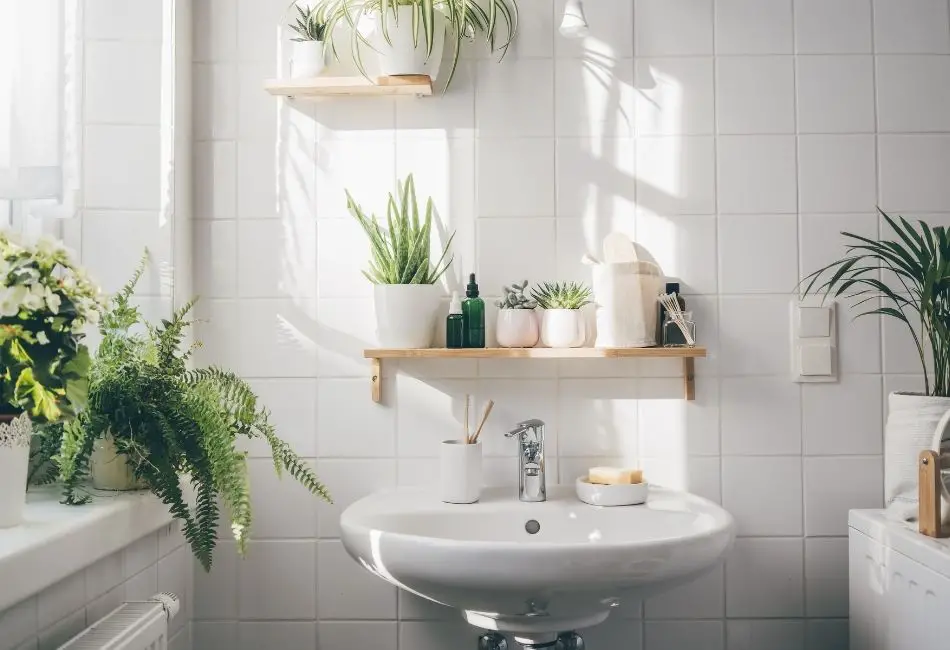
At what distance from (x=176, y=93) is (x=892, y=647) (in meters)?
1.77

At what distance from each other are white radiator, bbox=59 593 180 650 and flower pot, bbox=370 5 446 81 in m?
1.11

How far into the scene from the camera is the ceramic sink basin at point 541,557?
129cm

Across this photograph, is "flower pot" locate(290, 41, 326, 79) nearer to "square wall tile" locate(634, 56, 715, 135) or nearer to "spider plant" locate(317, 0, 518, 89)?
"spider plant" locate(317, 0, 518, 89)

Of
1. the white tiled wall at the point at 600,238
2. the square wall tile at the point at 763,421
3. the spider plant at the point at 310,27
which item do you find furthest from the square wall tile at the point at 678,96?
the spider plant at the point at 310,27

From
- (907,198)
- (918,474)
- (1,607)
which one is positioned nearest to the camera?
(1,607)

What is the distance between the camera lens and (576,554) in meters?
1.29

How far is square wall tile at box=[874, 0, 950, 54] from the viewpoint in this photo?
178 cm

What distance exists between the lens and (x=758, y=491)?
1.77 meters

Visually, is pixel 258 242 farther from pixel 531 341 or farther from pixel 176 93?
pixel 531 341

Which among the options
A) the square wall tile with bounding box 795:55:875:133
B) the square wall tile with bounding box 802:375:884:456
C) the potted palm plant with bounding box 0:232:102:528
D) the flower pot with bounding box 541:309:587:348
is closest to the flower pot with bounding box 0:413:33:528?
the potted palm plant with bounding box 0:232:102:528

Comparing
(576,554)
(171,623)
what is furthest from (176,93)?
(576,554)

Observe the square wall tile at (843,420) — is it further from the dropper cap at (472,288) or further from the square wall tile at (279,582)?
the square wall tile at (279,582)

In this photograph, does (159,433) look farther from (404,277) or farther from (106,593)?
(404,277)

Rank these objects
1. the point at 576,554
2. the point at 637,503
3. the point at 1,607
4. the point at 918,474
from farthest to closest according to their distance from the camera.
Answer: the point at 637,503, the point at 918,474, the point at 576,554, the point at 1,607
